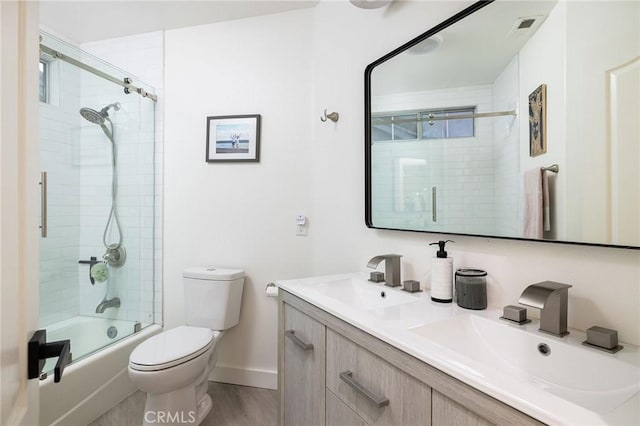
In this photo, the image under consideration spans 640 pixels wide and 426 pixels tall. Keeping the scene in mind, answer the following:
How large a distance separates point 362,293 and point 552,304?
785 mm

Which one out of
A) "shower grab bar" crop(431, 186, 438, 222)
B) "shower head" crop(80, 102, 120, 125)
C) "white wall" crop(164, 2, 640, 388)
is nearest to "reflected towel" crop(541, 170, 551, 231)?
"shower grab bar" crop(431, 186, 438, 222)

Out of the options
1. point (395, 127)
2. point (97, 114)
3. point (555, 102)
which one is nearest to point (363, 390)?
point (555, 102)

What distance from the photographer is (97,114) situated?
2.13 metres

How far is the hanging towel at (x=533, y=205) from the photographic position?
1.00 meters

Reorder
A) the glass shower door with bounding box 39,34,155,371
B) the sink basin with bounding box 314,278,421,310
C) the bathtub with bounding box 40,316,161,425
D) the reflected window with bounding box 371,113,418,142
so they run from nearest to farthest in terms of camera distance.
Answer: the sink basin with bounding box 314,278,421,310
the reflected window with bounding box 371,113,418,142
the bathtub with bounding box 40,316,161,425
the glass shower door with bounding box 39,34,155,371

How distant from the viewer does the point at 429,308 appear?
112 centimetres

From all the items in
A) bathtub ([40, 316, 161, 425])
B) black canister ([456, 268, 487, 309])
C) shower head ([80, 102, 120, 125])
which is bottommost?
bathtub ([40, 316, 161, 425])

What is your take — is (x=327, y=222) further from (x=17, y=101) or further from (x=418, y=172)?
(x=17, y=101)

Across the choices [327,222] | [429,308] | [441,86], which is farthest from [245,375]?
[441,86]

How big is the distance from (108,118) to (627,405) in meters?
2.70

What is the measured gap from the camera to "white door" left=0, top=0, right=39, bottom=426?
1.48 feet

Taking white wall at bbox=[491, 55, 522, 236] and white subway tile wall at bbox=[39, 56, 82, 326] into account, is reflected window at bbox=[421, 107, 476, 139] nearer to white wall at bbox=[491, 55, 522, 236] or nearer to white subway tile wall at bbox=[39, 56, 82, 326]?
white wall at bbox=[491, 55, 522, 236]

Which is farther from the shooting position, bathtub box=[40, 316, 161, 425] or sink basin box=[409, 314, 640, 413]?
bathtub box=[40, 316, 161, 425]

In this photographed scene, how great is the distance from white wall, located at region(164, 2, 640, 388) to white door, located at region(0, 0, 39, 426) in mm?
1321
